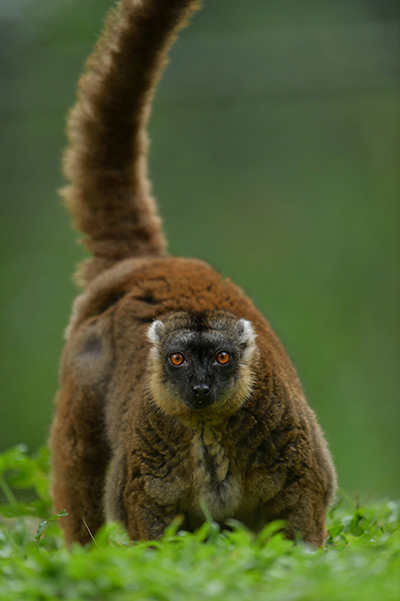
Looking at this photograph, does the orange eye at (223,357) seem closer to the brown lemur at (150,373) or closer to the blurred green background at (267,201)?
the brown lemur at (150,373)

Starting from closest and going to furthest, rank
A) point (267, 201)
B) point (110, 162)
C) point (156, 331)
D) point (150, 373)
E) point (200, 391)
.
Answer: point (200, 391) < point (156, 331) < point (150, 373) < point (110, 162) < point (267, 201)

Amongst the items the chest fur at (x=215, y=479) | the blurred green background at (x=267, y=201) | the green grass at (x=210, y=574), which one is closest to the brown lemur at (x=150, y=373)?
the chest fur at (x=215, y=479)

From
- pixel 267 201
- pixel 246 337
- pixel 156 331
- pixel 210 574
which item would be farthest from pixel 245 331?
pixel 267 201

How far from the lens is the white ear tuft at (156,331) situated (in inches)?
243

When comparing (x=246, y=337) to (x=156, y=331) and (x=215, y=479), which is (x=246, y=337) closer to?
(x=156, y=331)

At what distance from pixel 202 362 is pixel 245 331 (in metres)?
0.32

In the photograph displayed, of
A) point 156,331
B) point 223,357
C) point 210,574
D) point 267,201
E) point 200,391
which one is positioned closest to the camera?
point 210,574

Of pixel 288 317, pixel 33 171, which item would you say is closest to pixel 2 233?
pixel 33 171

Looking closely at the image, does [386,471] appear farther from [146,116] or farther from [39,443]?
[146,116]

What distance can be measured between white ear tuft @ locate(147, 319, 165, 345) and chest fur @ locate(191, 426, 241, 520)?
727 mm

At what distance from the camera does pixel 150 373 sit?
249 inches

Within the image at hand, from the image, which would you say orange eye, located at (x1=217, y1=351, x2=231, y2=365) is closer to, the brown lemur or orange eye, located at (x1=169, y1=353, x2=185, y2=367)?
the brown lemur

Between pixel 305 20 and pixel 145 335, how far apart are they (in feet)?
43.3

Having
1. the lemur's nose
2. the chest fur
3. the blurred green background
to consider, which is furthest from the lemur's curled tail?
the blurred green background
